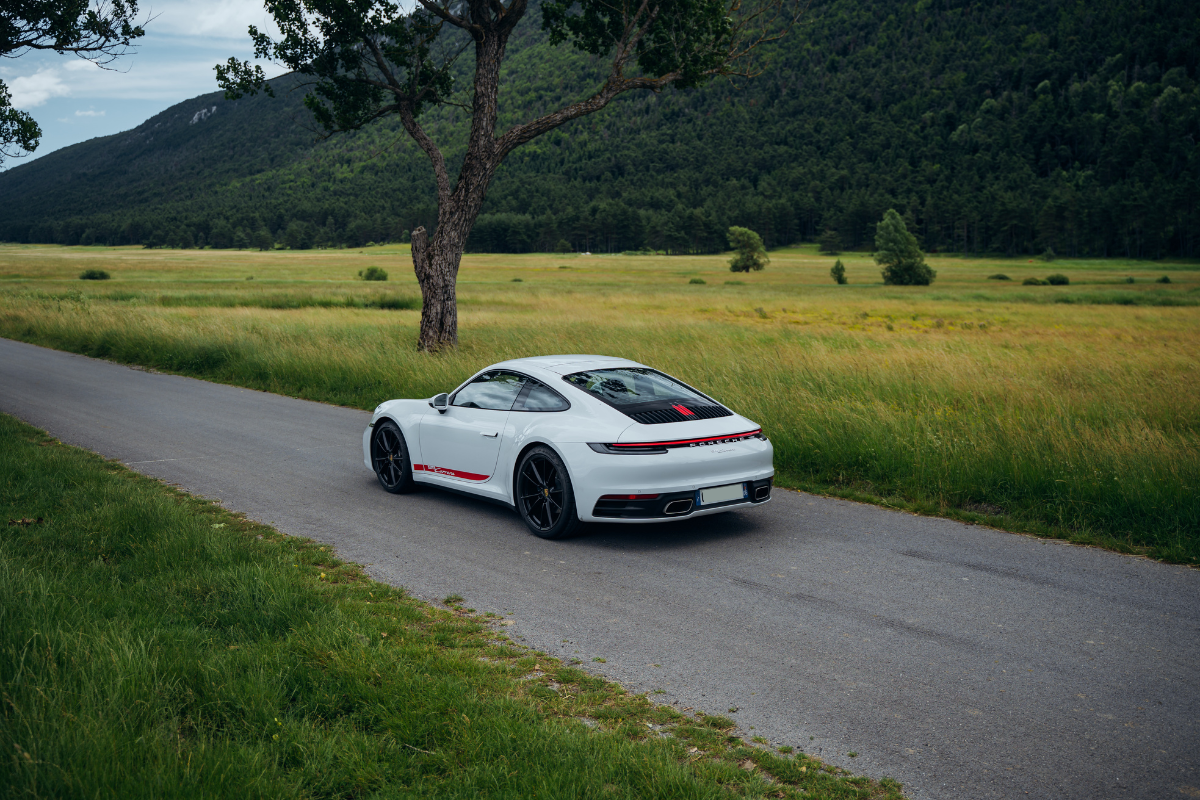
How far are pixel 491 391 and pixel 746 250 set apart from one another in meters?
90.8

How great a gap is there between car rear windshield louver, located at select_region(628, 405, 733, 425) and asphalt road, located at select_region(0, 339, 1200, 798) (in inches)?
38.8

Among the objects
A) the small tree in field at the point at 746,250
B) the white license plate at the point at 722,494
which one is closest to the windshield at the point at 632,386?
the white license plate at the point at 722,494

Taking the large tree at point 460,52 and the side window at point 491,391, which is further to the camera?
Result: the large tree at point 460,52

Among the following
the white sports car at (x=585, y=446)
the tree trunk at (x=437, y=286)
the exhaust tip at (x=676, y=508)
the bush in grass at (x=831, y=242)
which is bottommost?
the exhaust tip at (x=676, y=508)

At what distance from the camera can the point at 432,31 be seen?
759 inches

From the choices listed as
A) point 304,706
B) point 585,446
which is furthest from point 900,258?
point 304,706

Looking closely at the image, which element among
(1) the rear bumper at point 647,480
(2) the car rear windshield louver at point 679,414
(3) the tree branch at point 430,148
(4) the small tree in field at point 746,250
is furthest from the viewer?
(4) the small tree in field at point 746,250

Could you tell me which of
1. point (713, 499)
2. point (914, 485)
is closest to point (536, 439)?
point (713, 499)

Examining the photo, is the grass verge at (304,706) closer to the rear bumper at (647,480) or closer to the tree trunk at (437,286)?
the rear bumper at (647,480)

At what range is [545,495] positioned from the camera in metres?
6.96

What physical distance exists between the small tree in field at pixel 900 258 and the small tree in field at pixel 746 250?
62.1ft

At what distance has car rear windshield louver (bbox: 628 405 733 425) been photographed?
22.4ft

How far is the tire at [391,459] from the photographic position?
8.40 metres

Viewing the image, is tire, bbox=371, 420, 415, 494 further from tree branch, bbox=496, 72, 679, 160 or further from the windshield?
tree branch, bbox=496, 72, 679, 160
